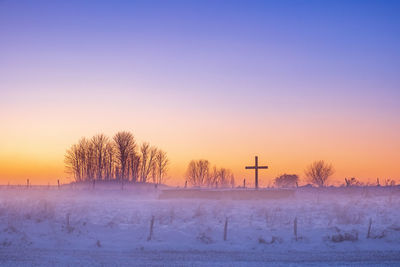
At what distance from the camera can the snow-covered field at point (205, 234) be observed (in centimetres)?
2092

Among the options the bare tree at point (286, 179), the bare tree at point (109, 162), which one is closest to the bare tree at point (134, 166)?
the bare tree at point (109, 162)

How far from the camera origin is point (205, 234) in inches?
1112

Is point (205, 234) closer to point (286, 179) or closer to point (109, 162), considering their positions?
point (109, 162)

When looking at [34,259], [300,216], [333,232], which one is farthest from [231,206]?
[34,259]

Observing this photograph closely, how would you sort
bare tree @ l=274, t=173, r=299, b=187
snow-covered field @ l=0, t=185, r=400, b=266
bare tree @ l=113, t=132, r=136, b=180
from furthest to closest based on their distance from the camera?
bare tree @ l=274, t=173, r=299, b=187, bare tree @ l=113, t=132, r=136, b=180, snow-covered field @ l=0, t=185, r=400, b=266

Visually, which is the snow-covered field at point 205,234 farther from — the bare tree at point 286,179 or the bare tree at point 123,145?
the bare tree at point 286,179

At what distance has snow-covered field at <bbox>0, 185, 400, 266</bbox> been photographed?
20.9m

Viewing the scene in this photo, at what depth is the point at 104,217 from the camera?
122 feet

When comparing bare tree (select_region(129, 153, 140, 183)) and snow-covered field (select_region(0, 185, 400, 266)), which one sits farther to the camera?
bare tree (select_region(129, 153, 140, 183))

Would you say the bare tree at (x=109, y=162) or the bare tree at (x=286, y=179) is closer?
the bare tree at (x=109, y=162)

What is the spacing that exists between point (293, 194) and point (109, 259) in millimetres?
32898

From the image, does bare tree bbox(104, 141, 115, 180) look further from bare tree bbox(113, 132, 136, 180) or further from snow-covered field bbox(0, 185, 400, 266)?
snow-covered field bbox(0, 185, 400, 266)

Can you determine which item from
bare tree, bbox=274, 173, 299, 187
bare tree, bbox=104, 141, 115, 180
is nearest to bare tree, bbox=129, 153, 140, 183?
bare tree, bbox=104, 141, 115, 180

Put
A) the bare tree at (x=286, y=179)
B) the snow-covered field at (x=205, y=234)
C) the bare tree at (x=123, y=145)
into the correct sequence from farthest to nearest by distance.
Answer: the bare tree at (x=286, y=179), the bare tree at (x=123, y=145), the snow-covered field at (x=205, y=234)
